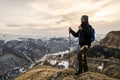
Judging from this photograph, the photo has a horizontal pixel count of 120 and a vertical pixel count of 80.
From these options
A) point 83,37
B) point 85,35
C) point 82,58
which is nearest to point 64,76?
point 82,58

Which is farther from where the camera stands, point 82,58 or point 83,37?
point 82,58

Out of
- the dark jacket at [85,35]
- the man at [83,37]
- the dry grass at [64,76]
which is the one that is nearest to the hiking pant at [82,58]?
the man at [83,37]

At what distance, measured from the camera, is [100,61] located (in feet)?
639

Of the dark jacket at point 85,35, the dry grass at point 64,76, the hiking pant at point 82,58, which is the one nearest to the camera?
the dark jacket at point 85,35

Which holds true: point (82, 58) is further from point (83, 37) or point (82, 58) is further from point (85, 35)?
point (85, 35)

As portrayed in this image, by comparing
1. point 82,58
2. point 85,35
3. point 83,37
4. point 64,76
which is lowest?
point 64,76

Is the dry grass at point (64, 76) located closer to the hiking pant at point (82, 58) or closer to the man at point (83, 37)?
the hiking pant at point (82, 58)

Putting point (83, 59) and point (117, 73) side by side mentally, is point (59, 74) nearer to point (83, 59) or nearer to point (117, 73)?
point (83, 59)

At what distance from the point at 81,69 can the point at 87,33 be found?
323 cm

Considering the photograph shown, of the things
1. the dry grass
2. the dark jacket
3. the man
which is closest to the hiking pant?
the man

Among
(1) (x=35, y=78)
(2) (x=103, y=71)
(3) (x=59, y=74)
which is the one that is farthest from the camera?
(2) (x=103, y=71)

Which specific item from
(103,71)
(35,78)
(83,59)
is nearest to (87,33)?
(83,59)

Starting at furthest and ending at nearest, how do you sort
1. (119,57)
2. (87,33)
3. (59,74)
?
(119,57) → (59,74) → (87,33)

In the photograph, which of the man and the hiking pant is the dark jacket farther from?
the hiking pant
